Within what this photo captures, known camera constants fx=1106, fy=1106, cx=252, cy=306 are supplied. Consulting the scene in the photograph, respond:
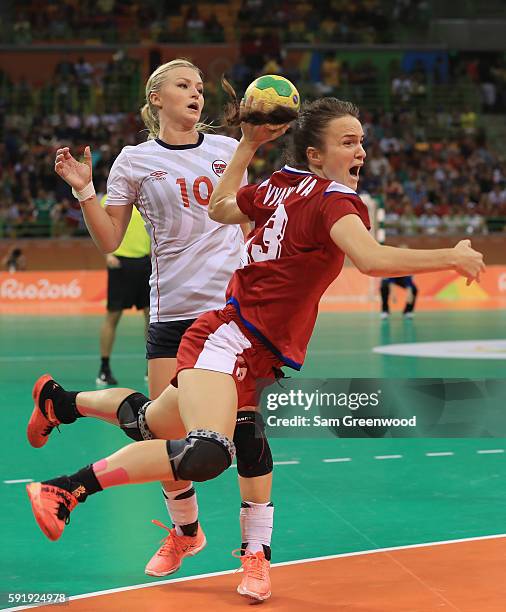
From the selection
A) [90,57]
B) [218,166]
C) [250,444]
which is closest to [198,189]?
[218,166]

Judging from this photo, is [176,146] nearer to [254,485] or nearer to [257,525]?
[254,485]

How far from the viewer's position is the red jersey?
410 cm

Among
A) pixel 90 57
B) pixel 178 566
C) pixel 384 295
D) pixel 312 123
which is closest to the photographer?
pixel 312 123

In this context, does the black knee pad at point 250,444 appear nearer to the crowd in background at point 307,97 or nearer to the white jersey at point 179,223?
the white jersey at point 179,223

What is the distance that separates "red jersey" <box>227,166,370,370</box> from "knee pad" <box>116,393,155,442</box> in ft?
2.22

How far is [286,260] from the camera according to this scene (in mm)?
4156

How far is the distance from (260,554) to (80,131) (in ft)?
84.1

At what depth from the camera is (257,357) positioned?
4246 millimetres

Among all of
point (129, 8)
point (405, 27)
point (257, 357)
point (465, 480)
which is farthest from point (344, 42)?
point (257, 357)

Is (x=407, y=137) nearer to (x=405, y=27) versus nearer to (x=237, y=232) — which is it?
(x=405, y=27)

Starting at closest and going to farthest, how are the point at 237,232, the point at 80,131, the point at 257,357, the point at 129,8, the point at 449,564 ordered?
the point at 257,357 → the point at 449,564 → the point at 237,232 → the point at 80,131 → the point at 129,8

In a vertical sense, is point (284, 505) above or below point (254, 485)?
below

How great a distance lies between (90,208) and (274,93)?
1093 millimetres

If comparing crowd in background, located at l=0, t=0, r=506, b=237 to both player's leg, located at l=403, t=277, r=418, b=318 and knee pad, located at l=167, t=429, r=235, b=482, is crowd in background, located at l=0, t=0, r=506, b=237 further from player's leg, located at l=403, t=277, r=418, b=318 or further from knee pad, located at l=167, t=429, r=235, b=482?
knee pad, located at l=167, t=429, r=235, b=482
